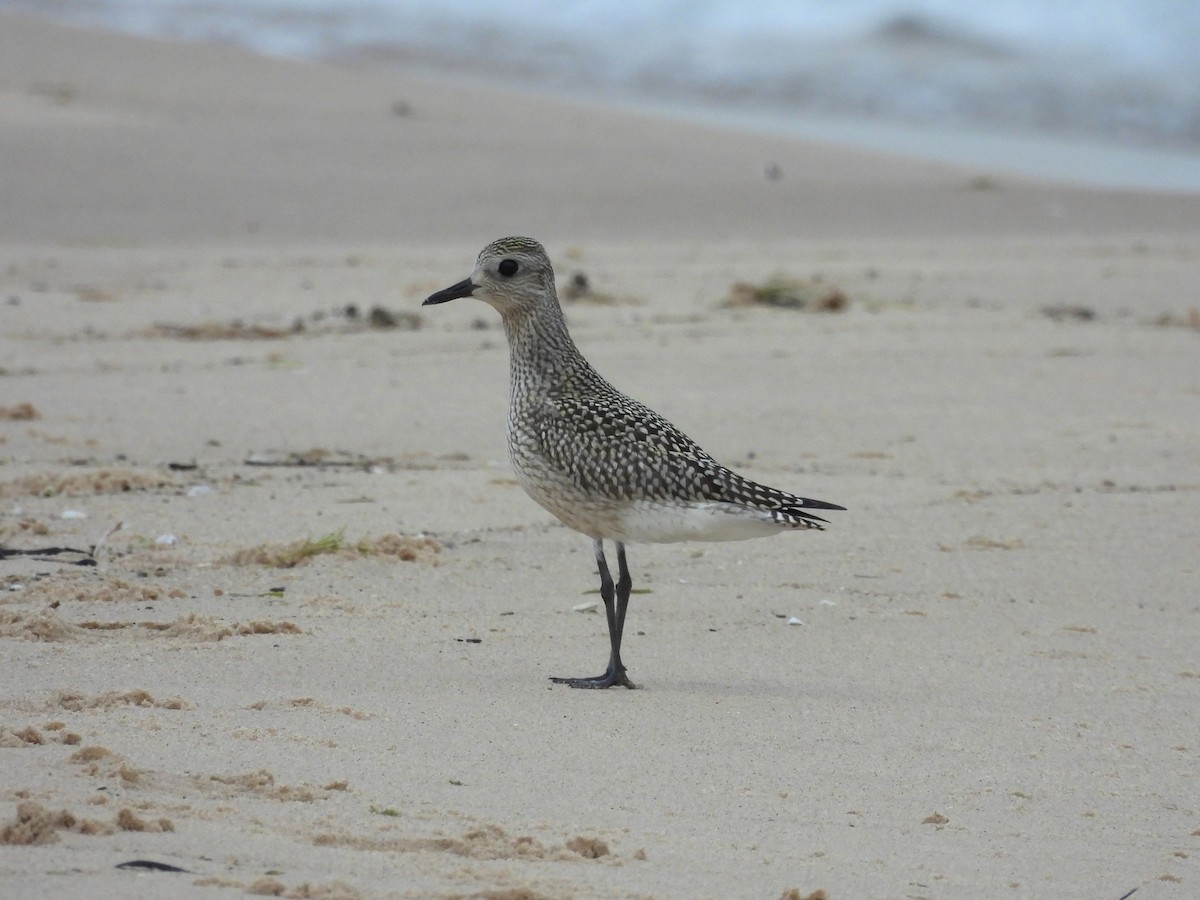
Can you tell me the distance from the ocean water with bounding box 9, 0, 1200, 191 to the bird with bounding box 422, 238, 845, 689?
13.8 meters

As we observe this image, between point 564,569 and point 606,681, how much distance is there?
1.36m

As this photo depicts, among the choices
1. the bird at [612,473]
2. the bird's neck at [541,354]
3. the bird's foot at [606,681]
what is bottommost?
the bird's foot at [606,681]

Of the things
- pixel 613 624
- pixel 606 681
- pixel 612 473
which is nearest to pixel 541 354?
pixel 612 473

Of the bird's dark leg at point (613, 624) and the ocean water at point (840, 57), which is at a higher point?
the ocean water at point (840, 57)

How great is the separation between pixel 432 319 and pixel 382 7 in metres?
19.2

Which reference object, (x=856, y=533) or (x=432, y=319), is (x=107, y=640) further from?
A: (x=432, y=319)

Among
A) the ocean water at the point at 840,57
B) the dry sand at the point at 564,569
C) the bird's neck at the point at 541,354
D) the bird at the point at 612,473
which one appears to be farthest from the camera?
the ocean water at the point at 840,57

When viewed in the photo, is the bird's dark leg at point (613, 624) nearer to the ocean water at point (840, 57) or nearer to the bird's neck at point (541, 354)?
the bird's neck at point (541, 354)

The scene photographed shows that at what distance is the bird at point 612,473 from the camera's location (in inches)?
201

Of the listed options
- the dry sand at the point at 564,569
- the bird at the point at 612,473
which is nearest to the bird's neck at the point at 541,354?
the bird at the point at 612,473

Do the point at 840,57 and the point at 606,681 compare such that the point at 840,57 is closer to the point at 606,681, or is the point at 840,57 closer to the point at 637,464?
the point at 637,464

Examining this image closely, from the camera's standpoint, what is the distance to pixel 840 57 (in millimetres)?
25812

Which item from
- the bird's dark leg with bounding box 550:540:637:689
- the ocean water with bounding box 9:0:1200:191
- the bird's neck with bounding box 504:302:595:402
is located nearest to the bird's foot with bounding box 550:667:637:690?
the bird's dark leg with bounding box 550:540:637:689

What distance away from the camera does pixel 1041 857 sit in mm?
4098
